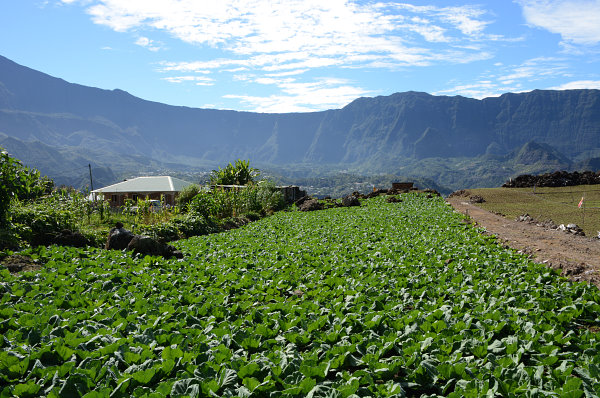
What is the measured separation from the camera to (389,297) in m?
5.52

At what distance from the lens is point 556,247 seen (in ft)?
30.4

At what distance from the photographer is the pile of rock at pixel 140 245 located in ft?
28.2

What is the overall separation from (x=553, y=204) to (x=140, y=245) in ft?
70.9

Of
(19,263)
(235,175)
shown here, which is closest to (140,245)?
(19,263)

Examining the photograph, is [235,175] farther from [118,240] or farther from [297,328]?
[297,328]

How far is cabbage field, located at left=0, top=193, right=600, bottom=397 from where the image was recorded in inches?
121

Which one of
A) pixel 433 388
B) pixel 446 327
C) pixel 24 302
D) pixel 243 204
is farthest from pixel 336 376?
pixel 243 204

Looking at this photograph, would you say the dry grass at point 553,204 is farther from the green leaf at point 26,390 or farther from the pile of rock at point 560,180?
the green leaf at point 26,390

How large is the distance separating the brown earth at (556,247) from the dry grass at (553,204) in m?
2.48

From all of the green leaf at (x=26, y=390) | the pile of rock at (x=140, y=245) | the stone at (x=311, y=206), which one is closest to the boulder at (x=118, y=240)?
the pile of rock at (x=140, y=245)

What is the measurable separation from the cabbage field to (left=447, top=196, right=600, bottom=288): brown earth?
1.80ft

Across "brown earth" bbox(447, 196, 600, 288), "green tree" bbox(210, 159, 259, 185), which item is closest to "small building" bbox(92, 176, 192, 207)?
"green tree" bbox(210, 159, 259, 185)

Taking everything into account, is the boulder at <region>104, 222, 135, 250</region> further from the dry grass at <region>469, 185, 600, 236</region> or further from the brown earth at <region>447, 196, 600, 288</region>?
the dry grass at <region>469, 185, 600, 236</region>

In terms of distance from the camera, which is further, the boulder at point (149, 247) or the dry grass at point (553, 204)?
the dry grass at point (553, 204)
